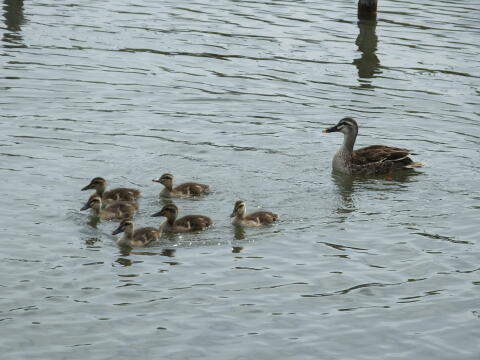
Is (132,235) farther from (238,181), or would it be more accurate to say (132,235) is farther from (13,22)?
(13,22)

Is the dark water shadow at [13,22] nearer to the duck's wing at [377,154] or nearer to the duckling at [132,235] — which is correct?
the duck's wing at [377,154]

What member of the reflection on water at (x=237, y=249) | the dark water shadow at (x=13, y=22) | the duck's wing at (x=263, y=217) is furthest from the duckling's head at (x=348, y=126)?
the dark water shadow at (x=13, y=22)

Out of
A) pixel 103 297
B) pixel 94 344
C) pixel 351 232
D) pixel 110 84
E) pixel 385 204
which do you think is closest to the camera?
pixel 94 344

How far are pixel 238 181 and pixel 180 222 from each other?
81.2 inches

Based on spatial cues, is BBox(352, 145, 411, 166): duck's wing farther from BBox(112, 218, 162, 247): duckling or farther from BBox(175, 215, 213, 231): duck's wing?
BBox(112, 218, 162, 247): duckling

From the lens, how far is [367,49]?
2431cm

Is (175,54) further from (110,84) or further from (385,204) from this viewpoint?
(385,204)

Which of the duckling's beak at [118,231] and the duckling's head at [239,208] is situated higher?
the duckling's head at [239,208]

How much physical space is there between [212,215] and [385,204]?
2.44m

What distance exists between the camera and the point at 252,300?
11.0 m

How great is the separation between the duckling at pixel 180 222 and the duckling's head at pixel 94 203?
80 cm

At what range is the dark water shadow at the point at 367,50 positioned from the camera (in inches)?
878

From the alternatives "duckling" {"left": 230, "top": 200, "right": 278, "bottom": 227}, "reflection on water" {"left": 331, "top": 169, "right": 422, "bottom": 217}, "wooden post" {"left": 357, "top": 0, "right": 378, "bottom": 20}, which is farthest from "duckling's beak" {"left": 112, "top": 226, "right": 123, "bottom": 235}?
"wooden post" {"left": 357, "top": 0, "right": 378, "bottom": 20}

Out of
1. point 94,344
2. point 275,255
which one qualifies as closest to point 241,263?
point 275,255
